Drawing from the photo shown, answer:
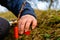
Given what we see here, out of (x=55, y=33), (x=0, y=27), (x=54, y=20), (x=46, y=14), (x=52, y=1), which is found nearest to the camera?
(x=0, y=27)

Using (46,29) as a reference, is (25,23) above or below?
above

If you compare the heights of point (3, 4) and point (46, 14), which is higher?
point (3, 4)

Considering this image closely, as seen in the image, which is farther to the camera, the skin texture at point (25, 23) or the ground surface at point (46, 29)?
the ground surface at point (46, 29)

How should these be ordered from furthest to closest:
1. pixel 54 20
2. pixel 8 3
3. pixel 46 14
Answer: pixel 46 14 < pixel 54 20 < pixel 8 3

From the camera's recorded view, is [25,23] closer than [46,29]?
Yes

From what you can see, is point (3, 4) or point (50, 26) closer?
point (3, 4)

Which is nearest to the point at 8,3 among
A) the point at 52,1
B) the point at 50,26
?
the point at 50,26

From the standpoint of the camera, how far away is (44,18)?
146 inches

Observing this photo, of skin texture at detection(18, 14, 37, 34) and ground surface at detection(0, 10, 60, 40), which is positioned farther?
ground surface at detection(0, 10, 60, 40)

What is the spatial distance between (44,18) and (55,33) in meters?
0.51

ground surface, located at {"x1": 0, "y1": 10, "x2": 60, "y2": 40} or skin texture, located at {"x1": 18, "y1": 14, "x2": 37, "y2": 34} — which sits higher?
skin texture, located at {"x1": 18, "y1": 14, "x2": 37, "y2": 34}

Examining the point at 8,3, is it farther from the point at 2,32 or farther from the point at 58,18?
the point at 58,18

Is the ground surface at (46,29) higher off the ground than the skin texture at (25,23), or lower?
lower

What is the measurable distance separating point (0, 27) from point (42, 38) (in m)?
1.28
